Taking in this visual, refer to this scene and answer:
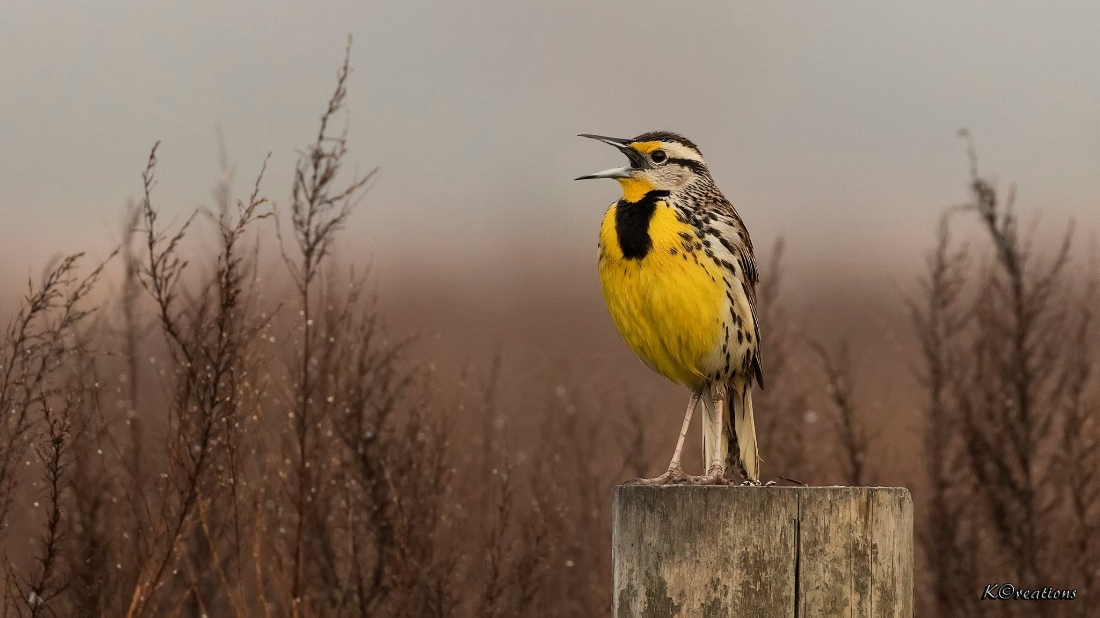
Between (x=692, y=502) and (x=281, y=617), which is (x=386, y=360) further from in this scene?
(x=692, y=502)

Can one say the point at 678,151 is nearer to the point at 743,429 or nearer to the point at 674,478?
the point at 743,429

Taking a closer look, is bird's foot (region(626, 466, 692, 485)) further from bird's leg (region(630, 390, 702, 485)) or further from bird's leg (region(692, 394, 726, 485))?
bird's leg (region(692, 394, 726, 485))

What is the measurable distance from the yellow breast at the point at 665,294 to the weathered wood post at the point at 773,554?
125 centimetres

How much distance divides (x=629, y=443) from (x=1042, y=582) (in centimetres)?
242

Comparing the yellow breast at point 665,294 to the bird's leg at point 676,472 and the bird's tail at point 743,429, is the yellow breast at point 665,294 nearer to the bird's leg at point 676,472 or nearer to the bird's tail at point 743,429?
the bird's leg at point 676,472

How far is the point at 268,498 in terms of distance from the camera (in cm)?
504

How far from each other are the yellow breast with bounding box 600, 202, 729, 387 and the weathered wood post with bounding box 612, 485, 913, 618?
1248mm

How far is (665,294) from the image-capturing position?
4457mm

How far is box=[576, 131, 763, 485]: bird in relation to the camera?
449cm

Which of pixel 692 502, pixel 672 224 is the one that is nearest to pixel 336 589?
pixel 672 224

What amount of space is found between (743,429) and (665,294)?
93cm
